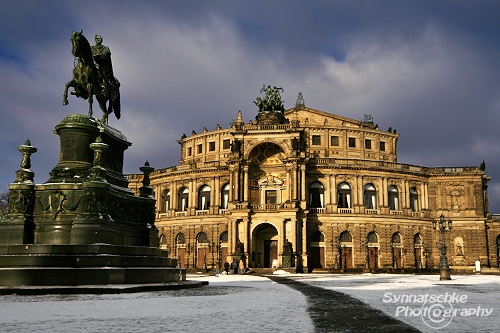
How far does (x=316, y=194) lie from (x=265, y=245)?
905 cm

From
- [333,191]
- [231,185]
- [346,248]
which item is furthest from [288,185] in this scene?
[346,248]

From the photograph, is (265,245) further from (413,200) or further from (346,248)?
(413,200)

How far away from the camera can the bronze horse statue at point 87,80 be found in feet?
66.3

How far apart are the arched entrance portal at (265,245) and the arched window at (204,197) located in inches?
352

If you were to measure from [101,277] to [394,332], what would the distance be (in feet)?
36.3

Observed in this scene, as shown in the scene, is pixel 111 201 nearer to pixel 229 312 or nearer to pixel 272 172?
pixel 229 312

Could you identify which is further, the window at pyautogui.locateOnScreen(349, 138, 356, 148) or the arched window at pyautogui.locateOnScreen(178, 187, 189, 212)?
the window at pyautogui.locateOnScreen(349, 138, 356, 148)

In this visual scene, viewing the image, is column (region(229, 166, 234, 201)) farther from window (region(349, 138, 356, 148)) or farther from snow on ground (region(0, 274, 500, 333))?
snow on ground (region(0, 274, 500, 333))

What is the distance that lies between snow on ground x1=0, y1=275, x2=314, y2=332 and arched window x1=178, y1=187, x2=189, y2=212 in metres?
53.8

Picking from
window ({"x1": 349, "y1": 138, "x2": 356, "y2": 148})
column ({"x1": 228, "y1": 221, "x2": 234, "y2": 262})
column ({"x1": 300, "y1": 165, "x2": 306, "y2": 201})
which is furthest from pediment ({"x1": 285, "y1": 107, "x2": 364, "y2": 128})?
column ({"x1": 228, "y1": 221, "x2": 234, "y2": 262})

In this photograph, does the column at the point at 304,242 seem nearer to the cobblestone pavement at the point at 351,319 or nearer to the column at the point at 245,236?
the column at the point at 245,236

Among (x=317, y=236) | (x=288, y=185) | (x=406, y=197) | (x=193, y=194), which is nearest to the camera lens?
(x=288, y=185)

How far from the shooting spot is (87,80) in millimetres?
21000

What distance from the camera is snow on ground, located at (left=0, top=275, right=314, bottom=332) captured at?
8.79 m
